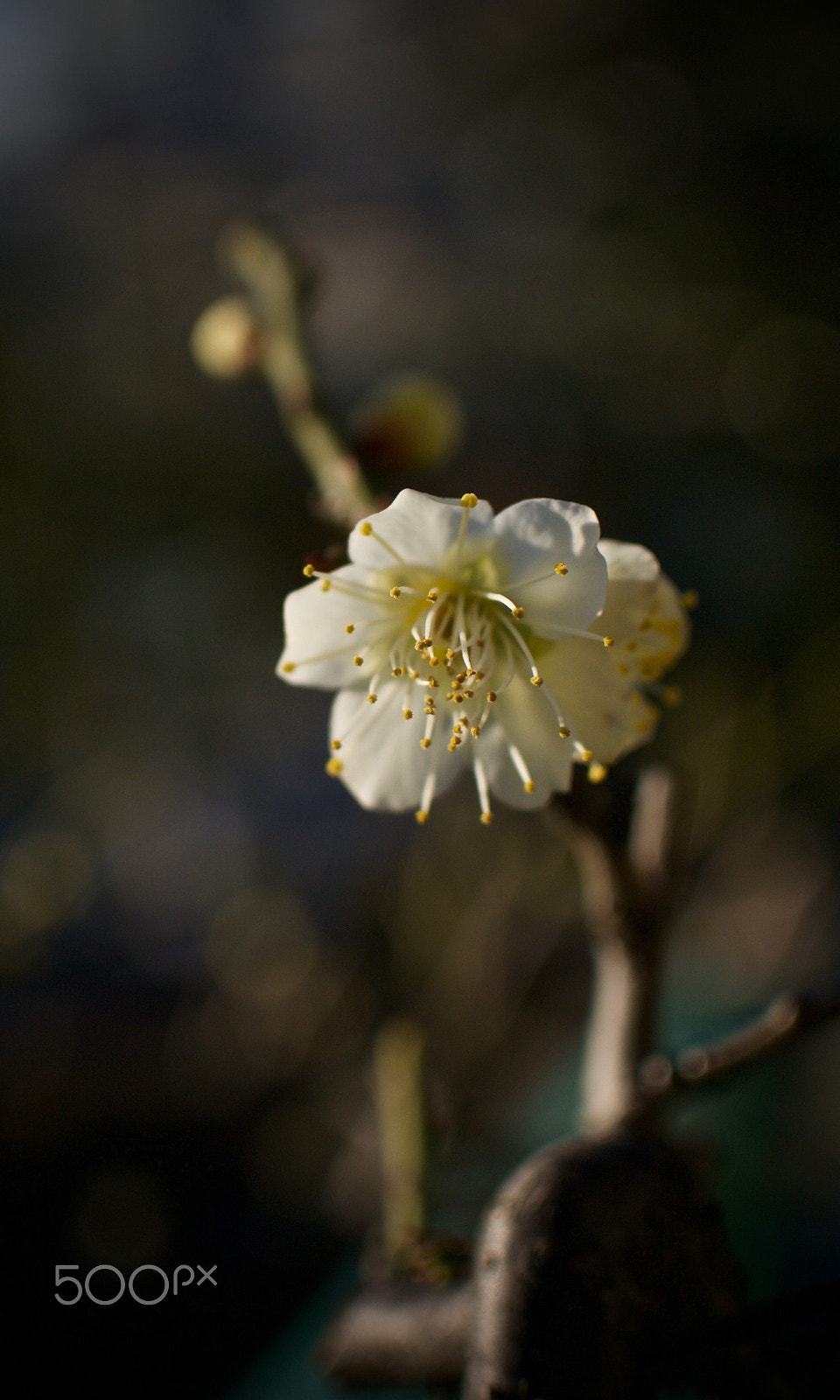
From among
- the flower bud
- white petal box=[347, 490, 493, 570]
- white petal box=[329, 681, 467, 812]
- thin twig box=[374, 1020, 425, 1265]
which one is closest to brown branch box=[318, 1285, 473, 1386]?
thin twig box=[374, 1020, 425, 1265]

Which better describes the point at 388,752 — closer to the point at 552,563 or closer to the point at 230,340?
the point at 552,563

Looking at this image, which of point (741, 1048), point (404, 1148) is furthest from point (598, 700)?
point (404, 1148)

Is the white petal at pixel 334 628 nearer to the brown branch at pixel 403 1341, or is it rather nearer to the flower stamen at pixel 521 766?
the flower stamen at pixel 521 766

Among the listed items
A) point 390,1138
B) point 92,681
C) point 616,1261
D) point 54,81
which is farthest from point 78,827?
point 54,81

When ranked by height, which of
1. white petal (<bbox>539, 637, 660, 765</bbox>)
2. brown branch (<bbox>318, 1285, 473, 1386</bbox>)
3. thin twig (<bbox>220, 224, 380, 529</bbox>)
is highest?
thin twig (<bbox>220, 224, 380, 529</bbox>)

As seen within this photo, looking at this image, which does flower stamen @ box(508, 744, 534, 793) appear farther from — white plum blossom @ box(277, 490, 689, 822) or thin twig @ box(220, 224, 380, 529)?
thin twig @ box(220, 224, 380, 529)

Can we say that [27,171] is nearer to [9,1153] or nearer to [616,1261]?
[9,1153]

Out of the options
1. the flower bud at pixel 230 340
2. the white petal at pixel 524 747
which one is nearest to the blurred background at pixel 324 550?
the white petal at pixel 524 747
